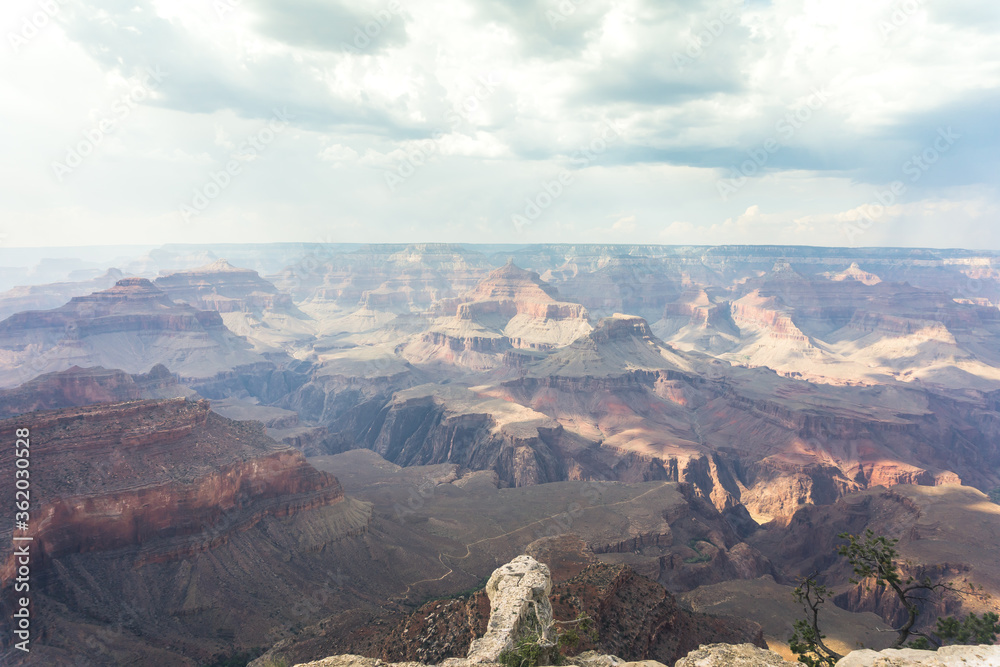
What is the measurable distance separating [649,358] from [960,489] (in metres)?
101

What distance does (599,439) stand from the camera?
142 metres

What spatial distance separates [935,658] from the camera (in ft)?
58.0

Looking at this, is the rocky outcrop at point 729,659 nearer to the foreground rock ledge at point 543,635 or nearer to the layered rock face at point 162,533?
the foreground rock ledge at point 543,635

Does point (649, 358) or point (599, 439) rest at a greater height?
point (649, 358)

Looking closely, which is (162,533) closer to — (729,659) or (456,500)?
(456,500)

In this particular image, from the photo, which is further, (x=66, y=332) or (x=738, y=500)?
(x=66, y=332)

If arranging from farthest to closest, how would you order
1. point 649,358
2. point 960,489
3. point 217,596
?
1. point 649,358
2. point 960,489
3. point 217,596

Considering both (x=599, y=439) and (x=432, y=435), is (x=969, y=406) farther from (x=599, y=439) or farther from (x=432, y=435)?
(x=432, y=435)

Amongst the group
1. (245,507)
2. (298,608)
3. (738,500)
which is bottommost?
(738,500)

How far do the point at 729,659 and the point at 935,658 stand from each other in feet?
26.2

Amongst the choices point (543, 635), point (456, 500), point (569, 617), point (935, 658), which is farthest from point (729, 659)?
point (456, 500)

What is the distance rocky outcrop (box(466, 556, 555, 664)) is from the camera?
981 inches

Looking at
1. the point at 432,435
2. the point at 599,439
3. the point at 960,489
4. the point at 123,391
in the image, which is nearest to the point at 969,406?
the point at 960,489

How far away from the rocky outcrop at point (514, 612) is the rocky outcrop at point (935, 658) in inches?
504
